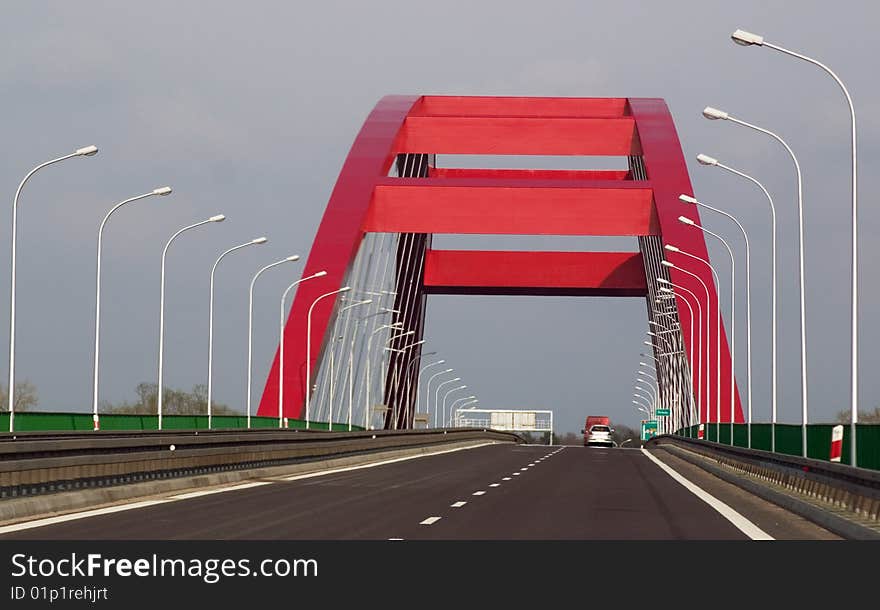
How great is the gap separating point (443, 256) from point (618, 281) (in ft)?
29.2

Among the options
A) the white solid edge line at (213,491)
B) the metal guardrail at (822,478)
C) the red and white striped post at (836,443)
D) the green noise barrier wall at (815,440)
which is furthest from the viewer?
the red and white striped post at (836,443)

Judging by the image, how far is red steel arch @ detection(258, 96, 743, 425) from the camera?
5781 centimetres

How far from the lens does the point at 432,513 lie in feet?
60.1

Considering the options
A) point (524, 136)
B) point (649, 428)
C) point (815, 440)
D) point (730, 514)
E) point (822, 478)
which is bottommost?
point (649, 428)

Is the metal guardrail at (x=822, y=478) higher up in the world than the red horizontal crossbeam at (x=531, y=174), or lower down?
lower down

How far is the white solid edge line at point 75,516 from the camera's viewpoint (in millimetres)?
15266

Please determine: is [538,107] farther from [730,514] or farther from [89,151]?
[730,514]

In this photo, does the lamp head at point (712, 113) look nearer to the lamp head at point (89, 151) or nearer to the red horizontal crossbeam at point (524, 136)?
the lamp head at point (89, 151)

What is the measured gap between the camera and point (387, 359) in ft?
275

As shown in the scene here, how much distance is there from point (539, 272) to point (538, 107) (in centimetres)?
834

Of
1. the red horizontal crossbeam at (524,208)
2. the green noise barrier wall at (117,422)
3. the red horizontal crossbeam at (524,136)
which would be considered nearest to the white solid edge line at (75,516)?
the green noise barrier wall at (117,422)

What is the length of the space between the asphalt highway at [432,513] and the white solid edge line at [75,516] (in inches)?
6.3

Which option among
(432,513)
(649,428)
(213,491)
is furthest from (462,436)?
(649,428)
